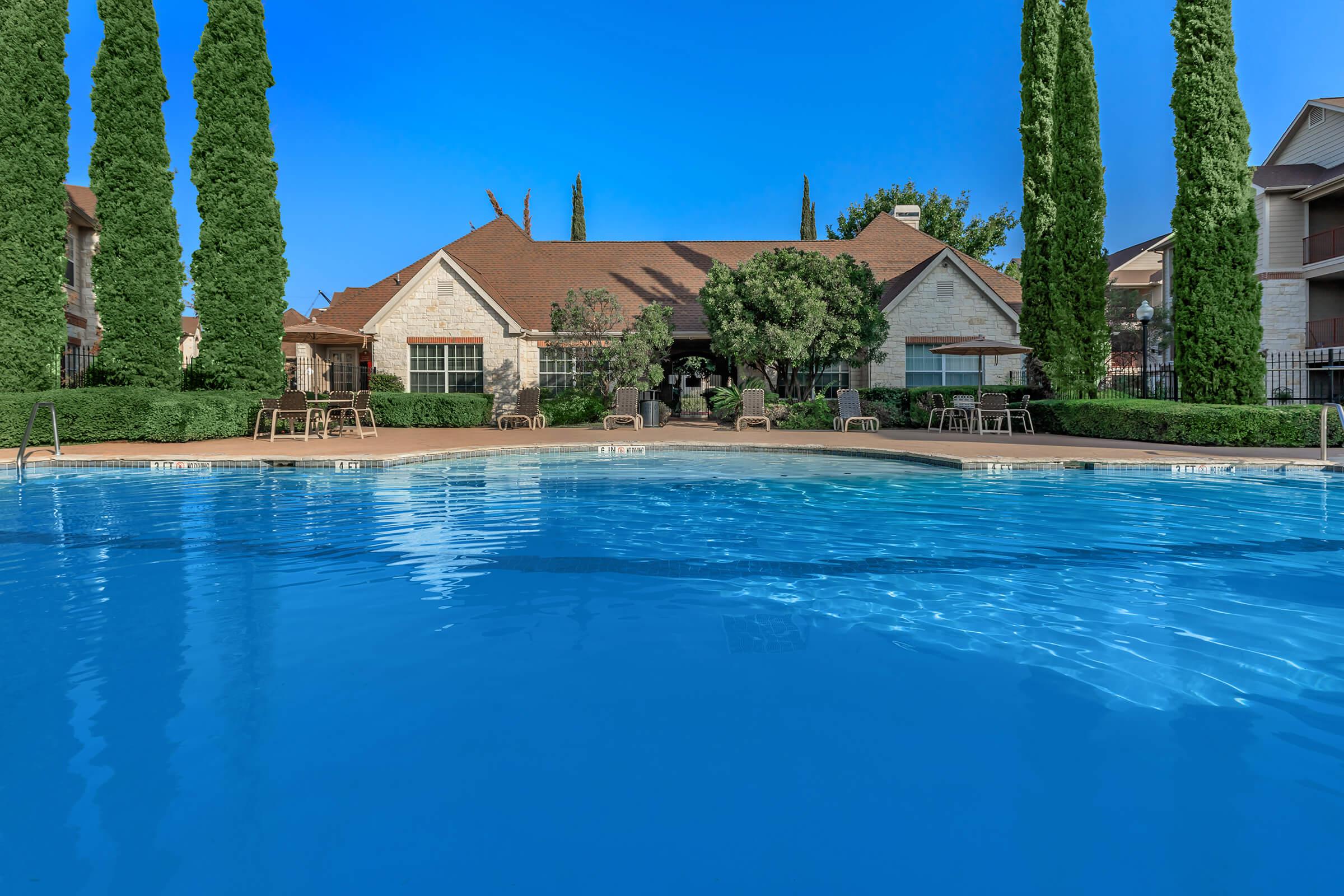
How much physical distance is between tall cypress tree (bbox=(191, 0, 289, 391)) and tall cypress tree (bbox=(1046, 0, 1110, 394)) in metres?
20.3

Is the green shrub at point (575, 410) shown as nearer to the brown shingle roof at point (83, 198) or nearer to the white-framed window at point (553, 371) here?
the white-framed window at point (553, 371)

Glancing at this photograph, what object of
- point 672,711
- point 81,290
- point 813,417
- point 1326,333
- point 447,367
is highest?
point 81,290

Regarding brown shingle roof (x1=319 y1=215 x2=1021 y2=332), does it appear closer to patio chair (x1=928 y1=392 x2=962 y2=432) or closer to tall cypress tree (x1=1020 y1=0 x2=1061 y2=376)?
tall cypress tree (x1=1020 y1=0 x2=1061 y2=376)

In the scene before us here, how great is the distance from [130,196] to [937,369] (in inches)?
910

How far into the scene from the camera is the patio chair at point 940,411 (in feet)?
72.0

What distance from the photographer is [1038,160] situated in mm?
22266

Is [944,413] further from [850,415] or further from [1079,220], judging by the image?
[1079,220]

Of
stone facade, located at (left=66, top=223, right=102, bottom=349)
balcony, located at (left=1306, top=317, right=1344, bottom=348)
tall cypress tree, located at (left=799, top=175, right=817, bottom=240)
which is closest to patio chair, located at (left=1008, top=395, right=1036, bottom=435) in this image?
balcony, located at (left=1306, top=317, right=1344, bottom=348)

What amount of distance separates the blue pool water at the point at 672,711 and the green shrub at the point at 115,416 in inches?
416

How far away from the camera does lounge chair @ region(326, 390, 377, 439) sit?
1948 centimetres

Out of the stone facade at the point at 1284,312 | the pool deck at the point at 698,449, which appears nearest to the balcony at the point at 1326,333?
the stone facade at the point at 1284,312

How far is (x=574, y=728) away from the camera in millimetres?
3748

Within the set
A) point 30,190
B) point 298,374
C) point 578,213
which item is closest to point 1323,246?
point 578,213

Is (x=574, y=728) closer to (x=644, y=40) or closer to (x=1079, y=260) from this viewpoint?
(x=1079, y=260)
